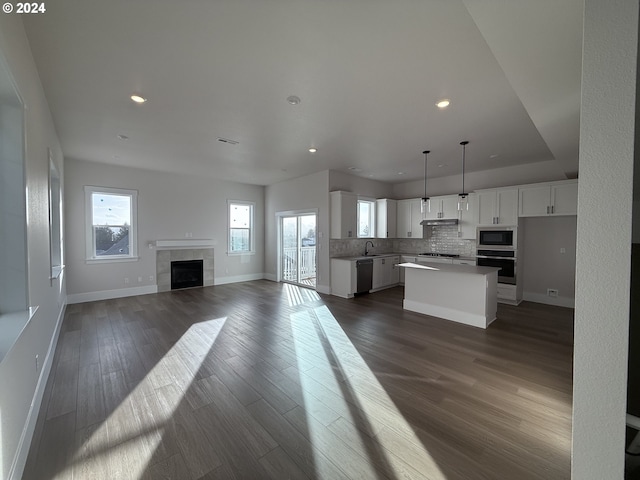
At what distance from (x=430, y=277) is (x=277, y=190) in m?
5.08

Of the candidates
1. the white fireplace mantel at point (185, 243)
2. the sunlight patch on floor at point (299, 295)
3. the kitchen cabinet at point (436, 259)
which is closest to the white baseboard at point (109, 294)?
the white fireplace mantel at point (185, 243)

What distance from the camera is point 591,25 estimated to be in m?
0.92

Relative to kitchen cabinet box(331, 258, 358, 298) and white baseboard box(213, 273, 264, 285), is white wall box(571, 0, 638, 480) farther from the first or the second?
white baseboard box(213, 273, 264, 285)

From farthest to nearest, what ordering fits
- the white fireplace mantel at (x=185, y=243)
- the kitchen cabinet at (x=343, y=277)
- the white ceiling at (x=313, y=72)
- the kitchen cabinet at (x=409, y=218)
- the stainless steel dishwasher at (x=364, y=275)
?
the kitchen cabinet at (x=409, y=218), the white fireplace mantel at (x=185, y=243), the stainless steel dishwasher at (x=364, y=275), the kitchen cabinet at (x=343, y=277), the white ceiling at (x=313, y=72)

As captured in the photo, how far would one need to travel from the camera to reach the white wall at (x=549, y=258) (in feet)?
17.3

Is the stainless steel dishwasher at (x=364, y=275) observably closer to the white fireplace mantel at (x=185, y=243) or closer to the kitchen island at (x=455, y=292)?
the kitchen island at (x=455, y=292)

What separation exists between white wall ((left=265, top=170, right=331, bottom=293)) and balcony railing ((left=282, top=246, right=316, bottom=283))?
0.29m

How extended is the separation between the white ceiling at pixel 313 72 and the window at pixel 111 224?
158 cm

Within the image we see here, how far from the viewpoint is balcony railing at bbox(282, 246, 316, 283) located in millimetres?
7922

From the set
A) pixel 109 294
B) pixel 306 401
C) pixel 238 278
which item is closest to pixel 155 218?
pixel 109 294

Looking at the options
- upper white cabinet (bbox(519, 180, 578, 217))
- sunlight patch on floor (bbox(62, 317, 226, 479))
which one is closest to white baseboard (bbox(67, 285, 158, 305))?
sunlight patch on floor (bbox(62, 317, 226, 479))

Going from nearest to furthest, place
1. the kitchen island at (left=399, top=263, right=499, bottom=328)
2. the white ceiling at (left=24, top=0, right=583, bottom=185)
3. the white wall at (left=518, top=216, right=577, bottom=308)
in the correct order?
1. the white ceiling at (left=24, top=0, right=583, bottom=185)
2. the kitchen island at (left=399, top=263, right=499, bottom=328)
3. the white wall at (left=518, top=216, right=577, bottom=308)

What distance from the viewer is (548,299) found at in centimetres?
550

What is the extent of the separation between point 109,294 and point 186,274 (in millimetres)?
1657
